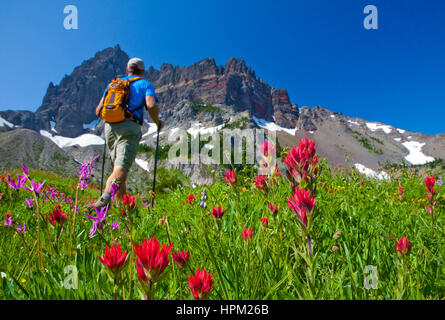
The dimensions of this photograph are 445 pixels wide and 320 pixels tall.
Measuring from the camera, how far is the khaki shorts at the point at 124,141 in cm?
493

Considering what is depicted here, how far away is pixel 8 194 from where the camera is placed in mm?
5227

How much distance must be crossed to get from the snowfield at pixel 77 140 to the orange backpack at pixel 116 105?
17888 centimetres

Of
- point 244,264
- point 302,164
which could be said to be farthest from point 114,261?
point 302,164

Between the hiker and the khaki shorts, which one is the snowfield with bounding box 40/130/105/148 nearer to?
the hiker

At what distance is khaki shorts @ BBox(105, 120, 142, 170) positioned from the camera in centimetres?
493

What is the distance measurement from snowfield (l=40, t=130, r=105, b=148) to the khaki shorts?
17893 cm

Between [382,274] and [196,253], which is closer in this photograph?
[382,274]

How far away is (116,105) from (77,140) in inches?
7865

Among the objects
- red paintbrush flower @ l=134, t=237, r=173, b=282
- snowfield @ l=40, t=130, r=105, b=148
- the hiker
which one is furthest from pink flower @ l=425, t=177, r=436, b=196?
snowfield @ l=40, t=130, r=105, b=148
